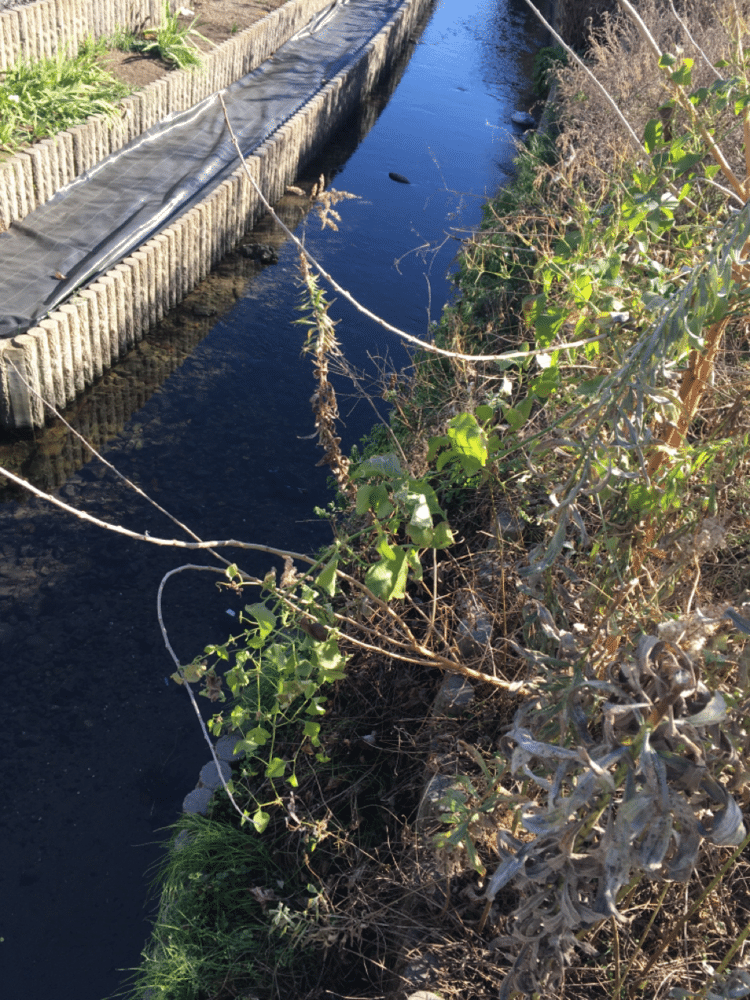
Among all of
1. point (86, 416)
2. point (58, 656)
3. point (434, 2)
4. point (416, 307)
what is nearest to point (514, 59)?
point (434, 2)

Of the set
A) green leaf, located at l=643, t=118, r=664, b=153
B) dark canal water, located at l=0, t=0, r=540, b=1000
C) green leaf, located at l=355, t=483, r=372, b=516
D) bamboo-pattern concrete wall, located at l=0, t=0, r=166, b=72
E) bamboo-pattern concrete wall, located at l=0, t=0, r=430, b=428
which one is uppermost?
green leaf, located at l=643, t=118, r=664, b=153

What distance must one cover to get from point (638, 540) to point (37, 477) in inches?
256

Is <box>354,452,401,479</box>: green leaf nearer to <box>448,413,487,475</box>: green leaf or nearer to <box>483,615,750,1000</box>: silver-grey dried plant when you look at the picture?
<box>448,413,487,475</box>: green leaf

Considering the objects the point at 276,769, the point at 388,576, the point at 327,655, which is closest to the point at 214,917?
the point at 276,769

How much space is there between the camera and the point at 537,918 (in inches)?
78.7

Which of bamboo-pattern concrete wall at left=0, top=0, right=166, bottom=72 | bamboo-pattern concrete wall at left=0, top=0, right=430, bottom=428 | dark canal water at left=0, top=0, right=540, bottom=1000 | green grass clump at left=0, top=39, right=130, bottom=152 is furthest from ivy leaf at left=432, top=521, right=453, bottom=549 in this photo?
bamboo-pattern concrete wall at left=0, top=0, right=166, bottom=72

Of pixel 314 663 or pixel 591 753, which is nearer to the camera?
pixel 591 753

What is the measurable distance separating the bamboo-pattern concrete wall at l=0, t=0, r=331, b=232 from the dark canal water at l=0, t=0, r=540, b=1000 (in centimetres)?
212

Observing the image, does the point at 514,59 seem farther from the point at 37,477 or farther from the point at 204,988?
the point at 204,988

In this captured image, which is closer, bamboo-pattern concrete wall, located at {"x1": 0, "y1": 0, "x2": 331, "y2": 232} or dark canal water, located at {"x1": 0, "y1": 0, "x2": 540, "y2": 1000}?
dark canal water, located at {"x1": 0, "y1": 0, "x2": 540, "y2": 1000}

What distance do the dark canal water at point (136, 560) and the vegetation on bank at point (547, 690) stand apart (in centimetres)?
58

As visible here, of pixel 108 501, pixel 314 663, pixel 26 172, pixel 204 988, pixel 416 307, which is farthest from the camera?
pixel 416 307

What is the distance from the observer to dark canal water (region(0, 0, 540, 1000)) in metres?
5.00

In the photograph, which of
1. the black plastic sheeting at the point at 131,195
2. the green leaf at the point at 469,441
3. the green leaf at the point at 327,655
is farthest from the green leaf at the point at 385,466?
the black plastic sheeting at the point at 131,195
